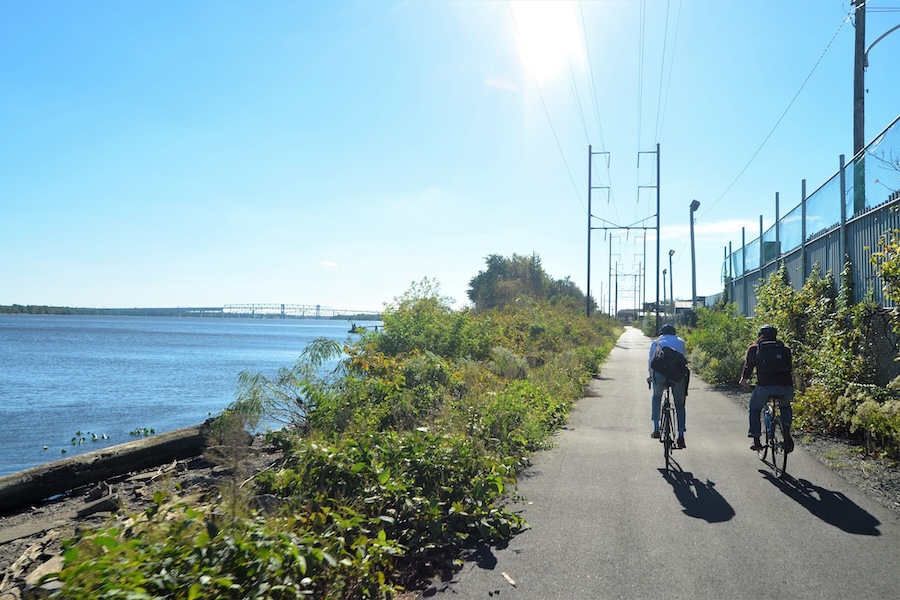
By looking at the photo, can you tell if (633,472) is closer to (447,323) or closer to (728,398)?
(728,398)

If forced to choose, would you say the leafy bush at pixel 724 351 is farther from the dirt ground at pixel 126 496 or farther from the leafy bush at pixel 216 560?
the leafy bush at pixel 216 560

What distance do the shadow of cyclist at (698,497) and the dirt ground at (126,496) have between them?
1.63 metres

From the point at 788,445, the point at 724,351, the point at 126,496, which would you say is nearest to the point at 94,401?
the point at 126,496

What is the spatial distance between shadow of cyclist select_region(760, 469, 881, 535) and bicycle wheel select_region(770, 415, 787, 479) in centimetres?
14

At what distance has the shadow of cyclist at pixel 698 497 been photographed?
6.56 meters

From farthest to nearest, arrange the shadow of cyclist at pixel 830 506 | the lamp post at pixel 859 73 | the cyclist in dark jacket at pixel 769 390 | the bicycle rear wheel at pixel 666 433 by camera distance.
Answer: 1. the lamp post at pixel 859 73
2. the bicycle rear wheel at pixel 666 433
3. the cyclist in dark jacket at pixel 769 390
4. the shadow of cyclist at pixel 830 506

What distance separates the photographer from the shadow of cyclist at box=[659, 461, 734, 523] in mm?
6559

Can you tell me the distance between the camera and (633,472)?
848 centimetres

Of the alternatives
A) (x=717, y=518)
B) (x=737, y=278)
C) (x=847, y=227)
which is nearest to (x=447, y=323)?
(x=847, y=227)

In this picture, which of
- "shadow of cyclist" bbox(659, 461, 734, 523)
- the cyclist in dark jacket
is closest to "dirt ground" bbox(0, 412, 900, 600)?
the cyclist in dark jacket

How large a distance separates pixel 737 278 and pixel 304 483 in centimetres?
2752

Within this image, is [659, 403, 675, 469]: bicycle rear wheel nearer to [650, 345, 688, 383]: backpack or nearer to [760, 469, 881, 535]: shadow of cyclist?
[650, 345, 688, 383]: backpack

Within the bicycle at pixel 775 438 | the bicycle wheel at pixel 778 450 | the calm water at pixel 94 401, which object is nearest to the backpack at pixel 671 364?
the bicycle at pixel 775 438

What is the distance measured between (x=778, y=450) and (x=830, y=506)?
5.92 feet
